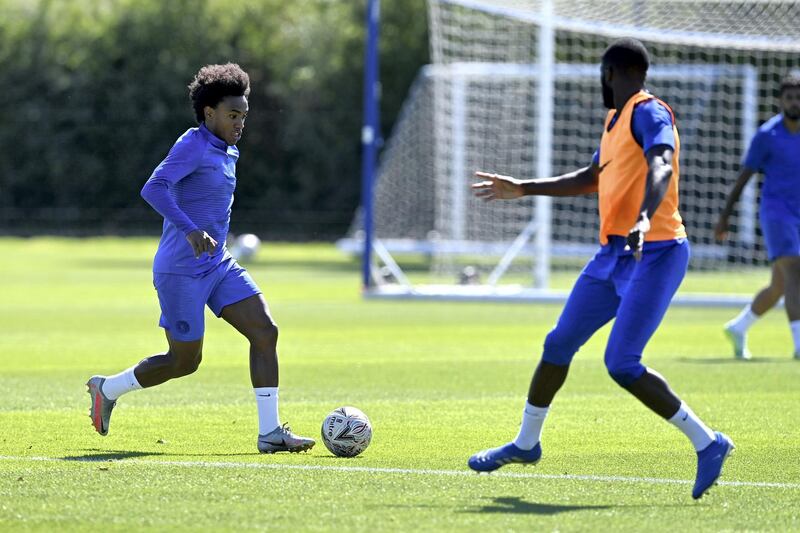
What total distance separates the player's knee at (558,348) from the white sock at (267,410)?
6.30ft

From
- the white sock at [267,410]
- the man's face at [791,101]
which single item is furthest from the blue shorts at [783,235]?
the white sock at [267,410]

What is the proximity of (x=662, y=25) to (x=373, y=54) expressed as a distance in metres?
4.53

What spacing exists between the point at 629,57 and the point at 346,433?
2713 mm

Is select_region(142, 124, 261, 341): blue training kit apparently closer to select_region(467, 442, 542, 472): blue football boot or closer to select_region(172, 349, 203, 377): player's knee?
select_region(172, 349, 203, 377): player's knee

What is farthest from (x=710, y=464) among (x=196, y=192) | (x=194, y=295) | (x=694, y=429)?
(x=196, y=192)

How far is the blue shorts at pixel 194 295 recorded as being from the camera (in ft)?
30.9

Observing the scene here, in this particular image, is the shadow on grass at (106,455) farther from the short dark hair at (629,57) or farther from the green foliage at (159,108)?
the green foliage at (159,108)

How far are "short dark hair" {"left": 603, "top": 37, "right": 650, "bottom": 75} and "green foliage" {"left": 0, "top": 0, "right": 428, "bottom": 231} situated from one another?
146 ft

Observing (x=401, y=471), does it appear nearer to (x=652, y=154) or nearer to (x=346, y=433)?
(x=346, y=433)

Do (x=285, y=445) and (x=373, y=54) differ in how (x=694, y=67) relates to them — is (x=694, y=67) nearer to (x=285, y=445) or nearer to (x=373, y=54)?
(x=373, y=54)

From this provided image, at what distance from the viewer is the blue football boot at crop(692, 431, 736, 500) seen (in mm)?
7520

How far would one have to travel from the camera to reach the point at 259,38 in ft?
194

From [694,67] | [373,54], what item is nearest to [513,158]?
[694,67]

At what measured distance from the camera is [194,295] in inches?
371
